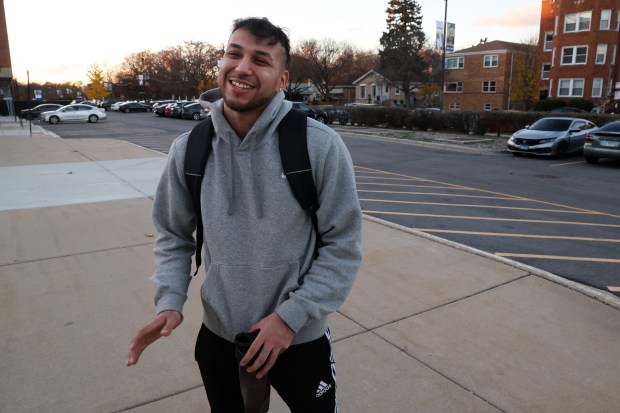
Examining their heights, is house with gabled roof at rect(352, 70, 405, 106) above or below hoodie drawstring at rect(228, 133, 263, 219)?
above

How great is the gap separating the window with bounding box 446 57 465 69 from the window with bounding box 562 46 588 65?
14125 mm

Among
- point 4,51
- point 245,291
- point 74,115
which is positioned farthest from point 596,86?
point 4,51

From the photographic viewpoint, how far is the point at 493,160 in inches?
611

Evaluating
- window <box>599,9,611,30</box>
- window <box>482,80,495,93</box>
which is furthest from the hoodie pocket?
window <box>482,80,495,93</box>

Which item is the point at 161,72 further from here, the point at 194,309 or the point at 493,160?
the point at 194,309

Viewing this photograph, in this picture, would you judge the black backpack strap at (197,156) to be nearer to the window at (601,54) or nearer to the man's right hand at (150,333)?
the man's right hand at (150,333)

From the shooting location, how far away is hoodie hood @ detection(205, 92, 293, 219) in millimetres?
1684

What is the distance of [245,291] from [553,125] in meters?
17.8

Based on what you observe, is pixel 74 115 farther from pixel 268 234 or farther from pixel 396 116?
pixel 268 234

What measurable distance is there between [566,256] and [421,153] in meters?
11.7

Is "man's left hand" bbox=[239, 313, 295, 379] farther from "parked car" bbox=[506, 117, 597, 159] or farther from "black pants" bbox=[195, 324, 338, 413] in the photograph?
"parked car" bbox=[506, 117, 597, 159]

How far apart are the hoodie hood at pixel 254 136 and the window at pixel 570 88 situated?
4601 cm

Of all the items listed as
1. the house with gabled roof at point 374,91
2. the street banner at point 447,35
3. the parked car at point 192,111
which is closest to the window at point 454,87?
the house with gabled roof at point 374,91

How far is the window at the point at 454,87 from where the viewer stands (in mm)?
55781
